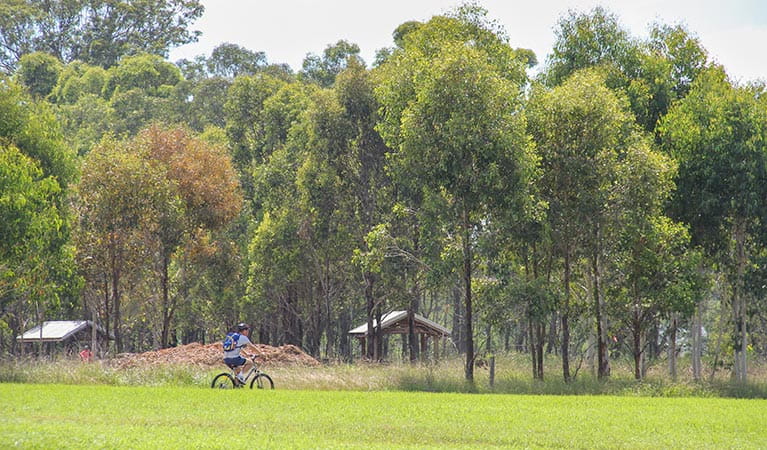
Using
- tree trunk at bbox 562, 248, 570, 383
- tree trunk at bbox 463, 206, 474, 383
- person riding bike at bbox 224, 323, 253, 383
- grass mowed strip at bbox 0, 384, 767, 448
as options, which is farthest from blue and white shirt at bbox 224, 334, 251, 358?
tree trunk at bbox 562, 248, 570, 383

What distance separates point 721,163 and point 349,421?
2163 cm

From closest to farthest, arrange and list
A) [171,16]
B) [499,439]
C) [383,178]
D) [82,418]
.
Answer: [499,439], [82,418], [383,178], [171,16]

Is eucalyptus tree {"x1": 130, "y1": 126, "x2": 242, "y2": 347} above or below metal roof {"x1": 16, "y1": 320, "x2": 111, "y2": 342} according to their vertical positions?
above

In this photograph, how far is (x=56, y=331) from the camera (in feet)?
199

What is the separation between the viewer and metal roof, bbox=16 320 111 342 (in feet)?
194

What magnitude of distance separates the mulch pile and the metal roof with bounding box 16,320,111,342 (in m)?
20.1

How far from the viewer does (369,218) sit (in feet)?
157

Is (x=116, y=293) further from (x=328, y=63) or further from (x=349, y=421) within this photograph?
(x=328, y=63)

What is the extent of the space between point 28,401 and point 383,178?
88.9 feet

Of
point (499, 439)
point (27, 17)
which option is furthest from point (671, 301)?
point (27, 17)

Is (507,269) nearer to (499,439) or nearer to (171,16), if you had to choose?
(499,439)

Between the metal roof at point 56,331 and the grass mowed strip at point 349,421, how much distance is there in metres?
34.7

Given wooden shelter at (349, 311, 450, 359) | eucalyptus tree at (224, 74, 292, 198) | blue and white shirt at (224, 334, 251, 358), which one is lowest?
blue and white shirt at (224, 334, 251, 358)

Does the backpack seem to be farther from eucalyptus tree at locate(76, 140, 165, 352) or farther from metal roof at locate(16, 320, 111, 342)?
metal roof at locate(16, 320, 111, 342)
